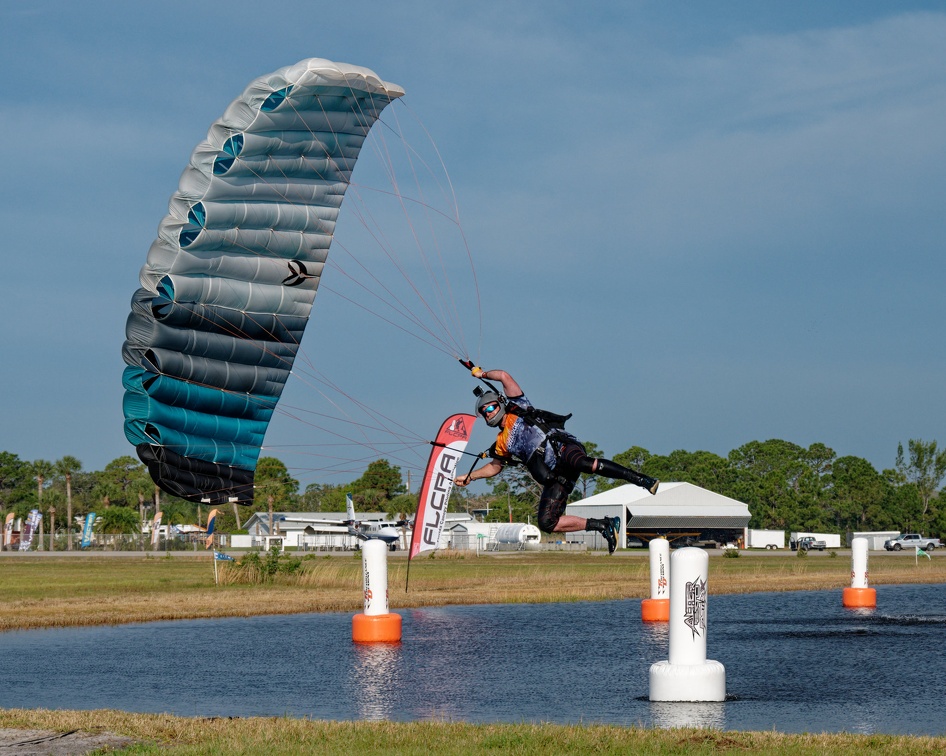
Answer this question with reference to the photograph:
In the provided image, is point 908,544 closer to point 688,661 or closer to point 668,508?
point 668,508

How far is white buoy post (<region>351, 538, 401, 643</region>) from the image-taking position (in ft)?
78.3

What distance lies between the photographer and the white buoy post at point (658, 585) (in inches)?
1107

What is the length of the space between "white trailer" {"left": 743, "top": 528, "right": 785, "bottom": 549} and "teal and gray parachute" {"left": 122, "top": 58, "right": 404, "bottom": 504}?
9169cm

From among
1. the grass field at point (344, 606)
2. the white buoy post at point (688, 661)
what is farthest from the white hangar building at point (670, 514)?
the white buoy post at point (688, 661)

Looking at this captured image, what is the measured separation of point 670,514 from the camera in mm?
105875

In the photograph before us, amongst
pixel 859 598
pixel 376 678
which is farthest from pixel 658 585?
pixel 376 678

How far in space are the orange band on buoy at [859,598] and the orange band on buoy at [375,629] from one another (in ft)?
48.3

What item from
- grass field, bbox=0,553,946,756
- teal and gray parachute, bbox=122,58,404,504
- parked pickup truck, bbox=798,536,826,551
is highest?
teal and gray parachute, bbox=122,58,404,504

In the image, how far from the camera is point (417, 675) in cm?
1906

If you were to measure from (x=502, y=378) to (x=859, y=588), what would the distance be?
20.8 meters

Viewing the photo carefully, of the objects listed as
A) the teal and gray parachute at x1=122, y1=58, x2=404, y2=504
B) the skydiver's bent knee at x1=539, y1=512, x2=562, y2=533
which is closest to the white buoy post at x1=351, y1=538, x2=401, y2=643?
the teal and gray parachute at x1=122, y1=58, x2=404, y2=504

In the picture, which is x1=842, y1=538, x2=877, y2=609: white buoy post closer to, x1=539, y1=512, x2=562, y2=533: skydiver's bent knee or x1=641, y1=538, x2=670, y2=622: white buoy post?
x1=641, y1=538, x2=670, y2=622: white buoy post

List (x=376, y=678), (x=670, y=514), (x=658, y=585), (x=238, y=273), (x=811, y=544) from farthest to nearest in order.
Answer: (x=811, y=544), (x=670, y=514), (x=658, y=585), (x=238, y=273), (x=376, y=678)

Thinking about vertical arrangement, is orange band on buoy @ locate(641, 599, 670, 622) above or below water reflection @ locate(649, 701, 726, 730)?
below
